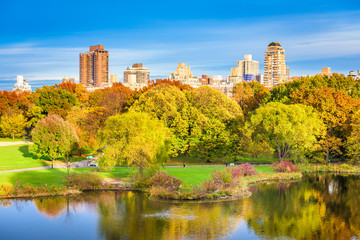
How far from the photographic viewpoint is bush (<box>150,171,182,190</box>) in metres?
41.4

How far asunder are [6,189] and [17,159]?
2230 centimetres

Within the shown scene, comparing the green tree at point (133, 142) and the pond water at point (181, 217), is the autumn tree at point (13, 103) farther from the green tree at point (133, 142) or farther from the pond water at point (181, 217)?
the pond water at point (181, 217)

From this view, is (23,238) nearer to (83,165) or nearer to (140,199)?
(140,199)

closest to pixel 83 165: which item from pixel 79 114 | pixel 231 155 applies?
pixel 79 114

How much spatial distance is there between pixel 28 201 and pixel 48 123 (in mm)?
23404

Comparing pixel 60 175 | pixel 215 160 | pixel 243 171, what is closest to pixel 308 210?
pixel 243 171

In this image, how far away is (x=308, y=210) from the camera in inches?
1462

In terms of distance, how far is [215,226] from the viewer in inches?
1209

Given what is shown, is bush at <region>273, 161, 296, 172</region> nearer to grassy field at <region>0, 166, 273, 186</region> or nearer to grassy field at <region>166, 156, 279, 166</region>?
grassy field at <region>0, 166, 273, 186</region>

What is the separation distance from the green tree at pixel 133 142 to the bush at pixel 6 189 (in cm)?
969

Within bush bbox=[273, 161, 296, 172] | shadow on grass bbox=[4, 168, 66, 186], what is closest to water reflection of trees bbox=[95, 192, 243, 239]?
shadow on grass bbox=[4, 168, 66, 186]

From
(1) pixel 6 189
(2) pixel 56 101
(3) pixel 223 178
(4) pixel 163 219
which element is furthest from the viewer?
(2) pixel 56 101

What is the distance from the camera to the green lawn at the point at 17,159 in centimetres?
5365

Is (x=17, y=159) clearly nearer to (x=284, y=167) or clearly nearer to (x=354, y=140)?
(x=284, y=167)
